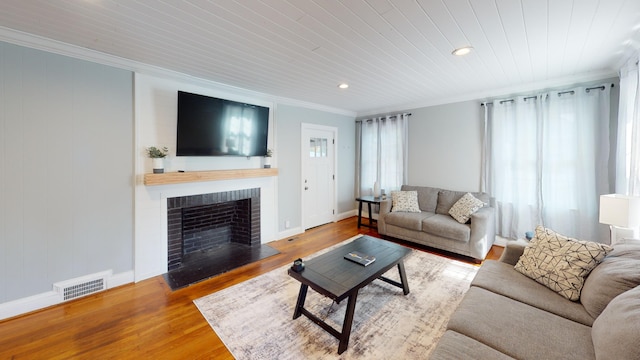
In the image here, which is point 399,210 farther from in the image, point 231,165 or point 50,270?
point 50,270

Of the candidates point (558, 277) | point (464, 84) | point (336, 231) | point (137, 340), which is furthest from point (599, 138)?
point (137, 340)

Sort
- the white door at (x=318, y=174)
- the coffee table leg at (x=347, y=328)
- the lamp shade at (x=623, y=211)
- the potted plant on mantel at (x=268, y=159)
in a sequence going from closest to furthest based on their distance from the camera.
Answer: the coffee table leg at (x=347, y=328), the lamp shade at (x=623, y=211), the potted plant on mantel at (x=268, y=159), the white door at (x=318, y=174)

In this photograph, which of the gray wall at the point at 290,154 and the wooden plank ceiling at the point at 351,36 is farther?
the gray wall at the point at 290,154

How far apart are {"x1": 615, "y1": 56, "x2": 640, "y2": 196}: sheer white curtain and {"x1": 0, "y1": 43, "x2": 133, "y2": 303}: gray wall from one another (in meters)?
5.16

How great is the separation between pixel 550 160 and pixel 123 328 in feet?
17.3

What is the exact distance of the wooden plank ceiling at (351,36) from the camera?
171 centimetres

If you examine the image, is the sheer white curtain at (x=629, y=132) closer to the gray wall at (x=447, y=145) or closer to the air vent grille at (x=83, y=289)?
the gray wall at (x=447, y=145)

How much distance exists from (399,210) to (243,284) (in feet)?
9.15

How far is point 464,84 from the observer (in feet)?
11.5

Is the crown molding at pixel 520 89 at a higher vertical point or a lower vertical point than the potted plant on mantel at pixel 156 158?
higher

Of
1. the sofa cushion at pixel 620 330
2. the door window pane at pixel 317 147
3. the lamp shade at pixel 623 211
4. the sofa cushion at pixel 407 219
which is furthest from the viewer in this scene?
the door window pane at pixel 317 147

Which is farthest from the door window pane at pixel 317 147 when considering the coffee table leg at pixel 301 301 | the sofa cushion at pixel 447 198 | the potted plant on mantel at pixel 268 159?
the coffee table leg at pixel 301 301

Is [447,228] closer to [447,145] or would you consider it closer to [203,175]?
[447,145]

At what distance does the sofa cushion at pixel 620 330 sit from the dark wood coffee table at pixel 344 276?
1.25 meters
